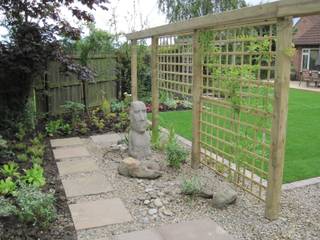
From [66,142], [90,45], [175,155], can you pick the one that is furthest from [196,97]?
[90,45]

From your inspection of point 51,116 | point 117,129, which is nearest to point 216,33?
point 117,129

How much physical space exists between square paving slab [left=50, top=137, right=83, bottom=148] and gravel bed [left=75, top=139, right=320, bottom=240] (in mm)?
1762

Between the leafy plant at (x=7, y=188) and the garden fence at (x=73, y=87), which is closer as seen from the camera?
the leafy plant at (x=7, y=188)

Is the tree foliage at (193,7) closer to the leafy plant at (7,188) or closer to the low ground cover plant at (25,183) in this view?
the low ground cover plant at (25,183)

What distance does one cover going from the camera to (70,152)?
5289mm

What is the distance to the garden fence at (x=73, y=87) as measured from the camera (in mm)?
7473

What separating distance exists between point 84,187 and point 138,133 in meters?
1.23

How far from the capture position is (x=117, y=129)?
6742 mm

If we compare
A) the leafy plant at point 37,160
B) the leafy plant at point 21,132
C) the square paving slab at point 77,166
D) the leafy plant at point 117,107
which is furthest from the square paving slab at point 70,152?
the leafy plant at point 117,107

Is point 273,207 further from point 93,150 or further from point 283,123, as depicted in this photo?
point 93,150

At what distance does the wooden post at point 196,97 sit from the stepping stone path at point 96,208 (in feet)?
4.06

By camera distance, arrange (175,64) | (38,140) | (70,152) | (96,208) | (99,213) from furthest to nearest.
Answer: (38,140) → (70,152) → (175,64) → (96,208) → (99,213)

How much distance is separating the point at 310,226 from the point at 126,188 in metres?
1.91

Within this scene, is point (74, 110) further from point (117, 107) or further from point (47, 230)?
point (47, 230)
